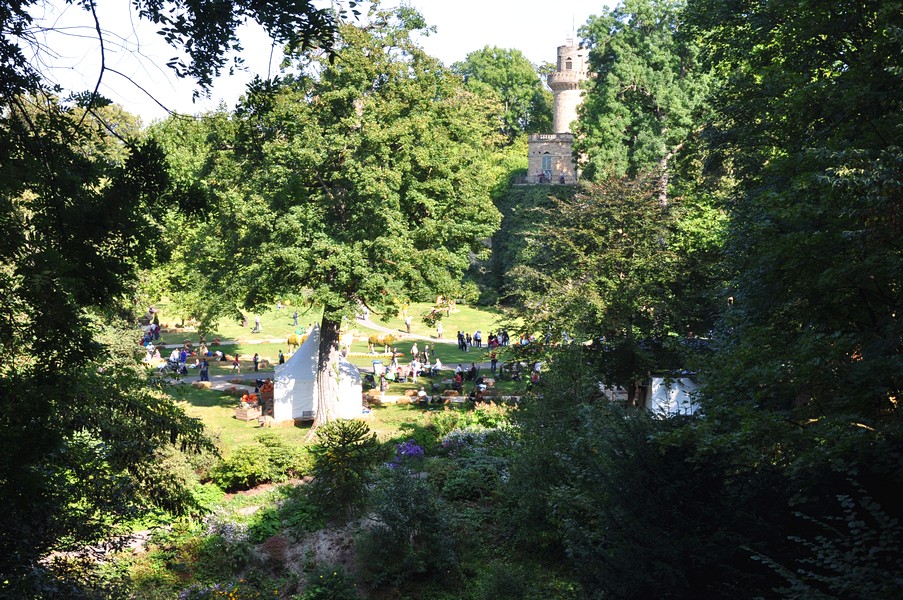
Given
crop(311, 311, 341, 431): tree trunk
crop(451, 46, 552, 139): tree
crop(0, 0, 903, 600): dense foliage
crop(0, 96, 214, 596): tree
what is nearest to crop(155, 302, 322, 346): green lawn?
crop(311, 311, 341, 431): tree trunk

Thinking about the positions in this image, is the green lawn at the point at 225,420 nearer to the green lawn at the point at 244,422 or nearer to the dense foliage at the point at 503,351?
the green lawn at the point at 244,422

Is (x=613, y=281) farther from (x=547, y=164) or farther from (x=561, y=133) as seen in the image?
(x=561, y=133)

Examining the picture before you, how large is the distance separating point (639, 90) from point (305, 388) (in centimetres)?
2631

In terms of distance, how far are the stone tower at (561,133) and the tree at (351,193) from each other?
3406 cm

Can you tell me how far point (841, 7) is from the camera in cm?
1244

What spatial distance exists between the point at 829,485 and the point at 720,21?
42.0 feet

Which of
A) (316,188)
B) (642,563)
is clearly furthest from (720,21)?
(642,563)

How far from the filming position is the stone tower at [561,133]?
197ft

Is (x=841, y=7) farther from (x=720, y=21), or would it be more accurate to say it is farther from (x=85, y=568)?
(x=85, y=568)

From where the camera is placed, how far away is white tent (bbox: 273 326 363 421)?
26.2 meters

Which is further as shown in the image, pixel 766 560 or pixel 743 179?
pixel 743 179

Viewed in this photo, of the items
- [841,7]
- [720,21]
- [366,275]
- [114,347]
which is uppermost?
[720,21]

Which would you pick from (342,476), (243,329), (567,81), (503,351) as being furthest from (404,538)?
(567,81)

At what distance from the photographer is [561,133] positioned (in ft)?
197
